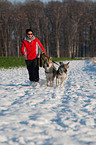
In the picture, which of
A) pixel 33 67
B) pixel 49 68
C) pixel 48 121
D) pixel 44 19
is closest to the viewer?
pixel 48 121

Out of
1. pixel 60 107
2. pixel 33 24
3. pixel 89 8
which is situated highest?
pixel 89 8

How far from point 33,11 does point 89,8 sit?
12.6 meters

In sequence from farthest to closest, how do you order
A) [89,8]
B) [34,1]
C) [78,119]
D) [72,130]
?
[89,8] < [34,1] < [78,119] < [72,130]

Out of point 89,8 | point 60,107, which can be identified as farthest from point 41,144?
point 89,8

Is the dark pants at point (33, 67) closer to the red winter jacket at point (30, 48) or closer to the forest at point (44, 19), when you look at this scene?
the red winter jacket at point (30, 48)

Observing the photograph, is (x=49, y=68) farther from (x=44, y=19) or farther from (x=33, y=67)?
(x=44, y=19)

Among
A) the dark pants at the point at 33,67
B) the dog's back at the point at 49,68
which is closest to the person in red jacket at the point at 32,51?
the dark pants at the point at 33,67

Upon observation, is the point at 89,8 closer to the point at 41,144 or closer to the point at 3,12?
the point at 3,12

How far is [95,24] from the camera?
1574 inches

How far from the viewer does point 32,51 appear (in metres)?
6.26

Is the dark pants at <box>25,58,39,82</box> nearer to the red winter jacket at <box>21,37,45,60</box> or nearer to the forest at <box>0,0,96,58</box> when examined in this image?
the red winter jacket at <box>21,37,45,60</box>

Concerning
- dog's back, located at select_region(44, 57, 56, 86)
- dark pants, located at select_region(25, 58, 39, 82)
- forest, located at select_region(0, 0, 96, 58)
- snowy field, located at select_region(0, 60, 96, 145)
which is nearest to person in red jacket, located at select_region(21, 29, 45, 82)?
dark pants, located at select_region(25, 58, 39, 82)

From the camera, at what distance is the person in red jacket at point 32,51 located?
20.3 ft

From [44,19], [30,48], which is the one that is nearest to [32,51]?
[30,48]
